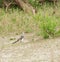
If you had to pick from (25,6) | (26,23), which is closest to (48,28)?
(26,23)

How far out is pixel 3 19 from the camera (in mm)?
13109

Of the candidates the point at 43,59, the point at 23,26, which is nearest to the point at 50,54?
the point at 43,59

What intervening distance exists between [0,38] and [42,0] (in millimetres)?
4761

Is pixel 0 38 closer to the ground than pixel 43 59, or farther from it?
closer to the ground

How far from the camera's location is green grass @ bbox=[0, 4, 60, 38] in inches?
420

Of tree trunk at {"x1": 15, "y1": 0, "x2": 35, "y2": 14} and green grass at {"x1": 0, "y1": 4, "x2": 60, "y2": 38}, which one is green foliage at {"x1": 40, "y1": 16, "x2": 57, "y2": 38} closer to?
green grass at {"x1": 0, "y1": 4, "x2": 60, "y2": 38}

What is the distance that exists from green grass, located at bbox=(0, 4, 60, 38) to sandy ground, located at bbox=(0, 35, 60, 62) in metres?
0.44

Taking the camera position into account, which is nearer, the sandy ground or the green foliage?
the sandy ground

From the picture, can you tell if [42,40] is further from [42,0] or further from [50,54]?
[42,0]

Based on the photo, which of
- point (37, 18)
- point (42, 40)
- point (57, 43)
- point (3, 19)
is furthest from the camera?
point (3, 19)

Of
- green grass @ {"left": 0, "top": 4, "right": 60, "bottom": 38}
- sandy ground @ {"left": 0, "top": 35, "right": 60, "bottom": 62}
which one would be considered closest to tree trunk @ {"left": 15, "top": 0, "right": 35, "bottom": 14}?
green grass @ {"left": 0, "top": 4, "right": 60, "bottom": 38}

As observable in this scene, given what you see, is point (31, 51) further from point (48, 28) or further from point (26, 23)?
point (26, 23)

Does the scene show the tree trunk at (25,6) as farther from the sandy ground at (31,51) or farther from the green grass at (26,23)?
the sandy ground at (31,51)

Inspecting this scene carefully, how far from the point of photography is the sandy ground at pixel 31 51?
801 centimetres
